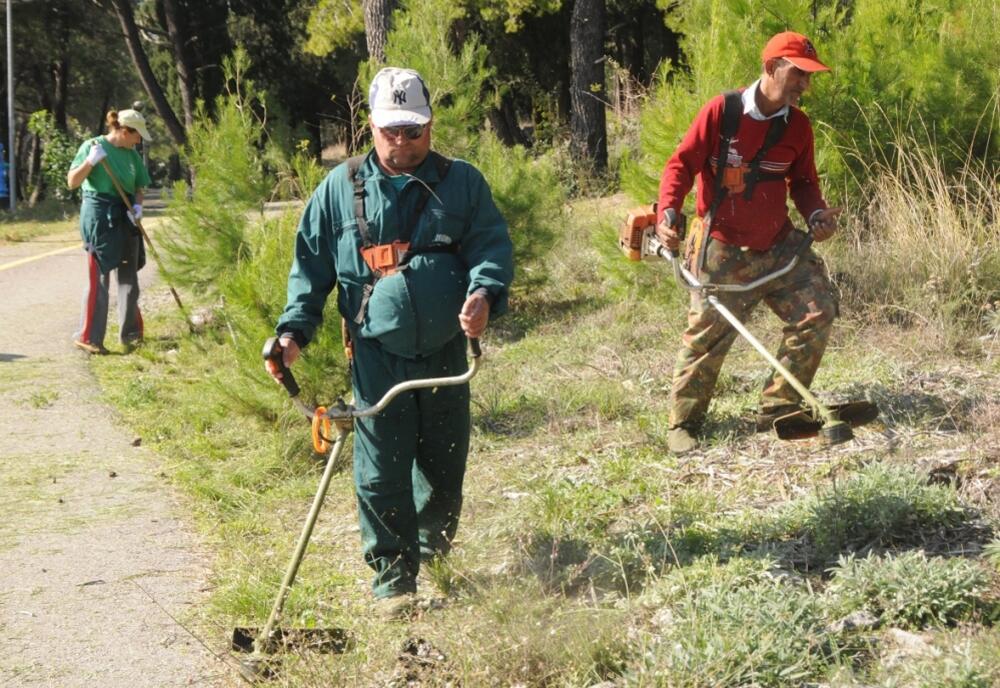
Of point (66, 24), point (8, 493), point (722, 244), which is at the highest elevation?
point (66, 24)

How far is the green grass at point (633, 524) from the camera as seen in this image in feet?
12.0

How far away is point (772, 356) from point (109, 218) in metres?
6.35

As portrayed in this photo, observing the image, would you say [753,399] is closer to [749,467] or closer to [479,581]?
[749,467]

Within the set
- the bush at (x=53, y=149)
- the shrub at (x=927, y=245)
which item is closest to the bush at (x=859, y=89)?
the shrub at (x=927, y=245)

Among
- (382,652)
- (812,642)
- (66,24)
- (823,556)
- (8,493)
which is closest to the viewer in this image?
(812,642)

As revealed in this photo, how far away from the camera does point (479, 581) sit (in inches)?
178

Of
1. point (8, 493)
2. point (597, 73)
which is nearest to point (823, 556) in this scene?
point (8, 493)

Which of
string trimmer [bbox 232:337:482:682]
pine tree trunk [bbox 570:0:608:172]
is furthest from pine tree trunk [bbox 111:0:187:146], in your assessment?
string trimmer [bbox 232:337:482:682]

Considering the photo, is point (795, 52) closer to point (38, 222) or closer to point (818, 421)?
point (818, 421)

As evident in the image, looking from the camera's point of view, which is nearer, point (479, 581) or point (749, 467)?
point (479, 581)

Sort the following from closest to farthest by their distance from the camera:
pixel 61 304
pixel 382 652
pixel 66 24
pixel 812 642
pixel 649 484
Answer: pixel 812 642, pixel 382 652, pixel 649 484, pixel 61 304, pixel 66 24

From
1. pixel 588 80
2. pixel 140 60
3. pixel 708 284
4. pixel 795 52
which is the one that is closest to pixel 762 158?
pixel 795 52

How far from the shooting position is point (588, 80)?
17.4m

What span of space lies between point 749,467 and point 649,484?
0.51 m
